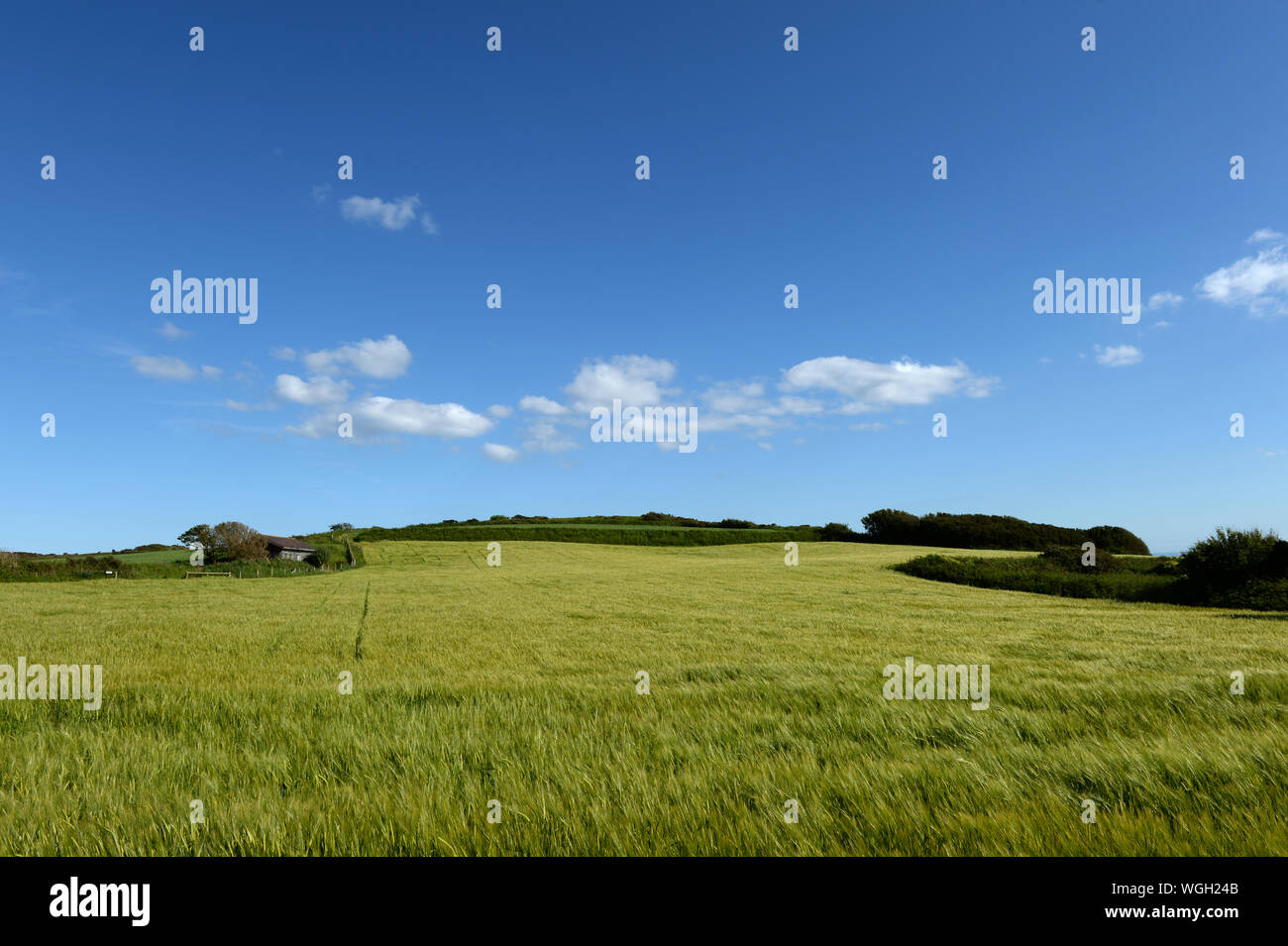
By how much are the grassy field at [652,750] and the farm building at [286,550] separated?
5911 cm

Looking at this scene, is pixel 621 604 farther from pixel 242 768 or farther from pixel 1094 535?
pixel 1094 535

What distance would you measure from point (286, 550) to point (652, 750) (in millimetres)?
74784

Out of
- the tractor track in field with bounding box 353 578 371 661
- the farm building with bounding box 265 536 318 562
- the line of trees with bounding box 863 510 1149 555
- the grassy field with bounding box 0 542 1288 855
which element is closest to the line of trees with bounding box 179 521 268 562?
the farm building with bounding box 265 536 318 562

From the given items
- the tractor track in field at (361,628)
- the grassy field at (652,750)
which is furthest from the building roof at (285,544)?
the grassy field at (652,750)

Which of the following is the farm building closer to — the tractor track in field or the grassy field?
the tractor track in field

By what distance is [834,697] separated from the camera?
24.2 ft

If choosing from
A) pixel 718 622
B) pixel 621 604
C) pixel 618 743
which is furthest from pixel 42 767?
pixel 621 604

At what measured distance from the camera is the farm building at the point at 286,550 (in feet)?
222

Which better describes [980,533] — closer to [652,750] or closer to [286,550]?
[286,550]

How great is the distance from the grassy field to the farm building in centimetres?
5911

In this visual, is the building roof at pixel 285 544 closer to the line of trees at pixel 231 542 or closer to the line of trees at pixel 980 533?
the line of trees at pixel 231 542

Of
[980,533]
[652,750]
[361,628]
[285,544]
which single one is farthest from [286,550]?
[980,533]

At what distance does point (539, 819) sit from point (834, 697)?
4736mm

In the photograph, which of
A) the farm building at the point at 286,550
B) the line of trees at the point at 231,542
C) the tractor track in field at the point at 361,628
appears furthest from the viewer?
the farm building at the point at 286,550
